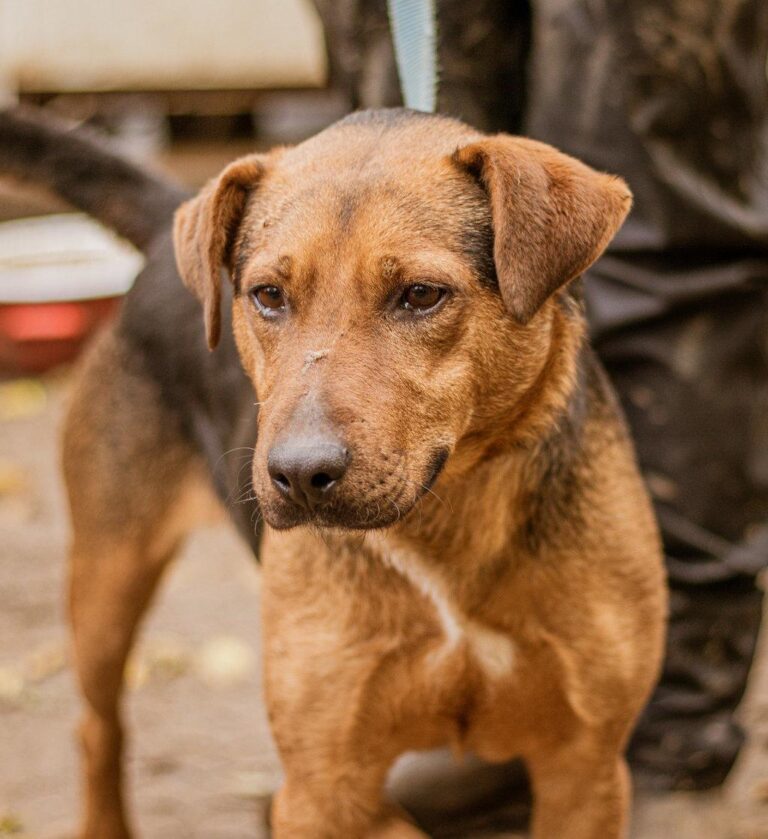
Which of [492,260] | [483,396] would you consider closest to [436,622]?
[483,396]

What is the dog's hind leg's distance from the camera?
144 inches

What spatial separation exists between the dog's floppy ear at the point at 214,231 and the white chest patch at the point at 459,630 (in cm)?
70

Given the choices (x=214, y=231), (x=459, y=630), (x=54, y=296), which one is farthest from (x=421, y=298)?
(x=54, y=296)

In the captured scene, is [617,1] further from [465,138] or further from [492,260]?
[492,260]

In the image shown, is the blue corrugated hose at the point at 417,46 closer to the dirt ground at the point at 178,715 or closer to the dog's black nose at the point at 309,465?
the dog's black nose at the point at 309,465

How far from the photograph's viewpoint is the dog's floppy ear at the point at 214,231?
281 cm

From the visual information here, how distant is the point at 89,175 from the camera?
385 cm

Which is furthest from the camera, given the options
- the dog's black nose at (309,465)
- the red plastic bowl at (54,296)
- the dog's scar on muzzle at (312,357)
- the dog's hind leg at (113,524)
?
the red plastic bowl at (54,296)

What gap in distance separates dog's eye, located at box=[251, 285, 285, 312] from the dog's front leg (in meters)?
1.27

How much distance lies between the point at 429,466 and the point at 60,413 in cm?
602

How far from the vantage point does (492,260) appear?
2.60m

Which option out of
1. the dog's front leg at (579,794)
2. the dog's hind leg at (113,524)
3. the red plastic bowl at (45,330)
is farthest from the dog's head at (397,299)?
the red plastic bowl at (45,330)

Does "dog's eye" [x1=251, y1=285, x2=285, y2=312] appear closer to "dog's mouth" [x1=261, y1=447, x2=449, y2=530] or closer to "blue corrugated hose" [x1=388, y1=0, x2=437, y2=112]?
"dog's mouth" [x1=261, y1=447, x2=449, y2=530]

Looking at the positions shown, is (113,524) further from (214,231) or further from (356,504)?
(356,504)
